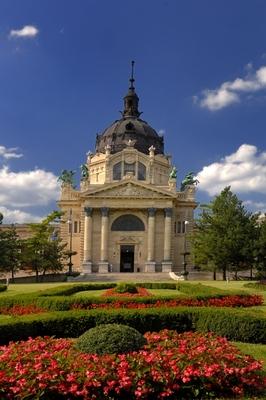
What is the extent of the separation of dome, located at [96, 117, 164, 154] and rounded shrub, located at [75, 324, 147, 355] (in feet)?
216

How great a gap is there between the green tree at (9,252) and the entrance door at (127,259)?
1419cm

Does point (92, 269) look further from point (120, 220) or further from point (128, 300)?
point (128, 300)

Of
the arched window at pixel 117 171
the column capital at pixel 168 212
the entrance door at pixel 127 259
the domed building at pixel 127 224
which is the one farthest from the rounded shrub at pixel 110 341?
the arched window at pixel 117 171

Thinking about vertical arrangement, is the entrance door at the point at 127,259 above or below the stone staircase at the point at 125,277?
above

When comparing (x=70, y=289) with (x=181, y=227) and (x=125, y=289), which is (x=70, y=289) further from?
(x=181, y=227)

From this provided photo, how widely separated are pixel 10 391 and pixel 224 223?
4705 cm

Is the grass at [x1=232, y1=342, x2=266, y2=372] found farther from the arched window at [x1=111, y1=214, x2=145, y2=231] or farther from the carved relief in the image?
the arched window at [x1=111, y1=214, x2=145, y2=231]

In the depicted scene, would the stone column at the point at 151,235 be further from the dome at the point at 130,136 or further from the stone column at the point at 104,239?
the dome at the point at 130,136

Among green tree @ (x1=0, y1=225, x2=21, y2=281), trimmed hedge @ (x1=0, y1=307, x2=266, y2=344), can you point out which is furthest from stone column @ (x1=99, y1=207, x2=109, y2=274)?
trimmed hedge @ (x1=0, y1=307, x2=266, y2=344)

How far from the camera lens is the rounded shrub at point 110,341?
9484 mm

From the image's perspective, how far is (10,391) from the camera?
830 cm

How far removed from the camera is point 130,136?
77688 mm

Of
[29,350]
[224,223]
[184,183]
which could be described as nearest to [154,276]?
[224,223]

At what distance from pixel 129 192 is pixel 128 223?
448cm
